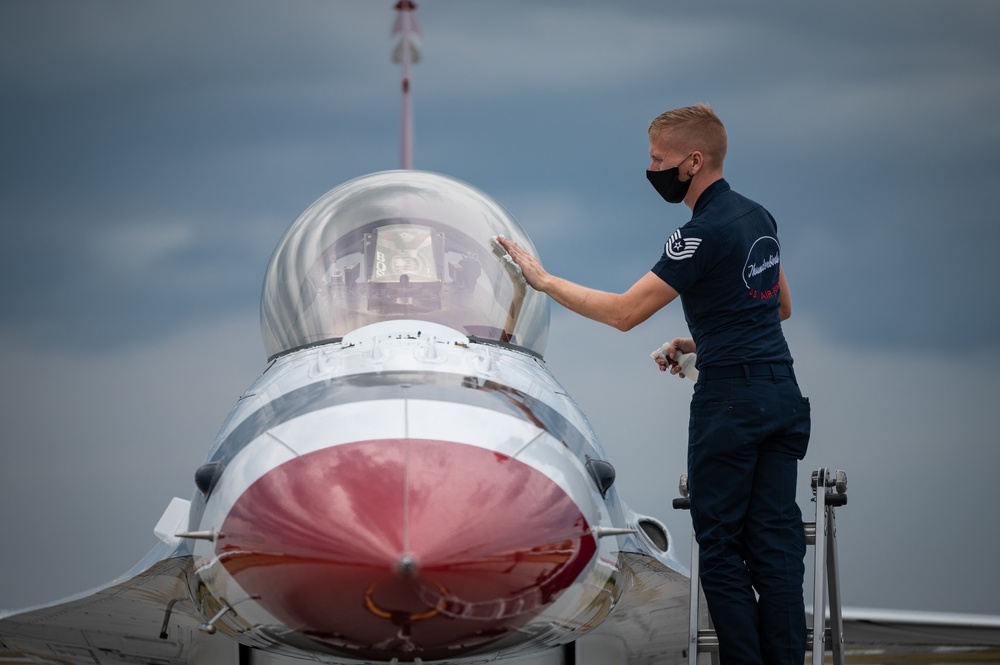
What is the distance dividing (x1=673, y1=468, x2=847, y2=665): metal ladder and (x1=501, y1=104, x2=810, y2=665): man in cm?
9

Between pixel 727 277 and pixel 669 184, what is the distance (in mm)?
488

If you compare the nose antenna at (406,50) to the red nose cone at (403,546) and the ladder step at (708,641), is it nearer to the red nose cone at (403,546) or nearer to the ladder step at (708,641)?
the ladder step at (708,641)

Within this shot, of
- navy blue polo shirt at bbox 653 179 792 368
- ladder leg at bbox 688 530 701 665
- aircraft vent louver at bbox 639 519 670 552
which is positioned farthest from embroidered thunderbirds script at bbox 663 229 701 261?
aircraft vent louver at bbox 639 519 670 552

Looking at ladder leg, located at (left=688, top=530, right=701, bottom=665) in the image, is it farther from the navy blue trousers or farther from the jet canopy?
the jet canopy

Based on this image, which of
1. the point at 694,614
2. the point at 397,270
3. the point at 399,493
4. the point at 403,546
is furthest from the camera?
the point at 397,270

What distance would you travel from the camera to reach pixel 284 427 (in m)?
3.85

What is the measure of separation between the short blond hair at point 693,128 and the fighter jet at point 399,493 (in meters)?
1.14

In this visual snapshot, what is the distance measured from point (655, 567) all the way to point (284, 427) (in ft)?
6.86

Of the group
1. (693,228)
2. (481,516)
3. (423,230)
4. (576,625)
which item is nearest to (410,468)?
(481,516)

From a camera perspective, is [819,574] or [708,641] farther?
[708,641]

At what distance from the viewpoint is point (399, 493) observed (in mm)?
3346

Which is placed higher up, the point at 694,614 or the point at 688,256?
the point at 688,256

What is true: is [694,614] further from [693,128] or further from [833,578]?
[693,128]

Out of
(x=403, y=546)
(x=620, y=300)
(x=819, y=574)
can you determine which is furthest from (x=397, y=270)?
(x=819, y=574)
